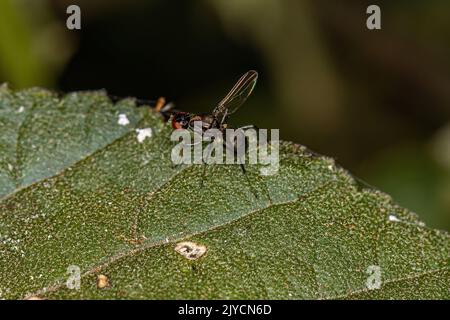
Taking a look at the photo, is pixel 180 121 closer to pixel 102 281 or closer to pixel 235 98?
pixel 235 98

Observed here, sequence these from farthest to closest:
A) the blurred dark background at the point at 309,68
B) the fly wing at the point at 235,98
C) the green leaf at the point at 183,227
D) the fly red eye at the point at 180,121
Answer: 1. the blurred dark background at the point at 309,68
2. the fly wing at the point at 235,98
3. the fly red eye at the point at 180,121
4. the green leaf at the point at 183,227

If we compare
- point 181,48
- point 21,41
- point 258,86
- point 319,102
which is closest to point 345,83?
point 319,102

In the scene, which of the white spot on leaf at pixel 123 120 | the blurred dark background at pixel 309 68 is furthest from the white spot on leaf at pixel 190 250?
the blurred dark background at pixel 309 68

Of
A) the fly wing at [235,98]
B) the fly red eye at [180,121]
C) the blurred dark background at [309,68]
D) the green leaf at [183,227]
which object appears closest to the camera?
the green leaf at [183,227]

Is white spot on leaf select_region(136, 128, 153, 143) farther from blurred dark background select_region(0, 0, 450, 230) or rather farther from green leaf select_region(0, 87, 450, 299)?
blurred dark background select_region(0, 0, 450, 230)

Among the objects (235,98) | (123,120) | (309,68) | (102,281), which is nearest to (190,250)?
(102,281)

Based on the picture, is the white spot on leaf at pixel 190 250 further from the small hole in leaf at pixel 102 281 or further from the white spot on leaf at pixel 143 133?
the white spot on leaf at pixel 143 133
